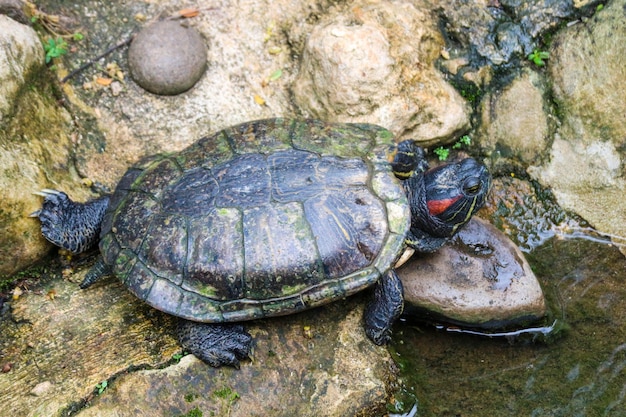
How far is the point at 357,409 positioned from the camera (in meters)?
4.09

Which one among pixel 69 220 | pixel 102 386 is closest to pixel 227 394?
pixel 102 386

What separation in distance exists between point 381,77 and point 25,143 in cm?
333

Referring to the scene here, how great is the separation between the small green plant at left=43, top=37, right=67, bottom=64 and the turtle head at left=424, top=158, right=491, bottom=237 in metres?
3.84

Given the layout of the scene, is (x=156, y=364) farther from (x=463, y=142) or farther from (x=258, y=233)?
(x=463, y=142)

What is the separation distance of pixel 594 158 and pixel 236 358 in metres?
3.93

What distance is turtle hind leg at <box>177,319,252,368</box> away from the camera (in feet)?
13.2

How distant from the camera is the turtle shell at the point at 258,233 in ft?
13.5

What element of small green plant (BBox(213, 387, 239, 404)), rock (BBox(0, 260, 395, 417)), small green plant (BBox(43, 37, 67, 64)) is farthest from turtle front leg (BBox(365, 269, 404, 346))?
small green plant (BBox(43, 37, 67, 64))

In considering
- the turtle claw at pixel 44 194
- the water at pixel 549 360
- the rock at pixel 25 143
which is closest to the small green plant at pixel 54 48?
the rock at pixel 25 143

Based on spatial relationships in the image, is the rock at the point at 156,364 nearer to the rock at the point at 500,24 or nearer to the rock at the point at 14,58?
the rock at the point at 14,58

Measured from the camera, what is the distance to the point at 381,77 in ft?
17.3

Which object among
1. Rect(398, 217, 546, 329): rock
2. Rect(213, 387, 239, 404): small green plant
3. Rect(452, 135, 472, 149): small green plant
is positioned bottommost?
Rect(213, 387, 239, 404): small green plant

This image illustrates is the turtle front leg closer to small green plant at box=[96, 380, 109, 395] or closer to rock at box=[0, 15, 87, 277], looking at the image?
small green plant at box=[96, 380, 109, 395]

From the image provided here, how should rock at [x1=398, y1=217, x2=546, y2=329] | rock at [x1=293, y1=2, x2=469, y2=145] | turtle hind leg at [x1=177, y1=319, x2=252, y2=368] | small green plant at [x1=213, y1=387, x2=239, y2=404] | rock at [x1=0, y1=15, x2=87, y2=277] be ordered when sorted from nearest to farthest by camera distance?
small green plant at [x1=213, y1=387, x2=239, y2=404] → turtle hind leg at [x1=177, y1=319, x2=252, y2=368] → rock at [x1=0, y1=15, x2=87, y2=277] → rock at [x1=398, y1=217, x2=546, y2=329] → rock at [x1=293, y1=2, x2=469, y2=145]
